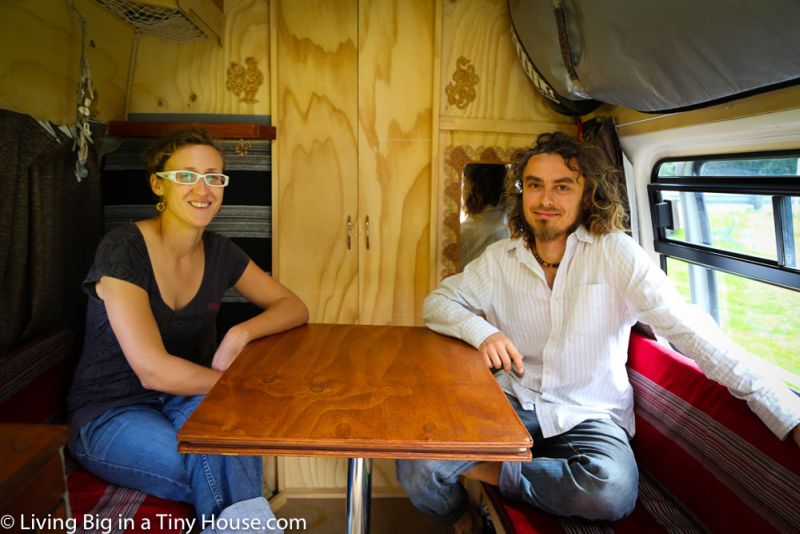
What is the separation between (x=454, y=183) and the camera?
2.92m

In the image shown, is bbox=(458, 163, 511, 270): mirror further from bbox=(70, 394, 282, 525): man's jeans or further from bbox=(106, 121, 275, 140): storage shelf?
bbox=(70, 394, 282, 525): man's jeans

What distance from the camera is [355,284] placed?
9.75 feet

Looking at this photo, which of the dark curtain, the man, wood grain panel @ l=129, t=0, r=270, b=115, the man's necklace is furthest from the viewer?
wood grain panel @ l=129, t=0, r=270, b=115

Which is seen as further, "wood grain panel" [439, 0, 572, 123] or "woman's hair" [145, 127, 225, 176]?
"wood grain panel" [439, 0, 572, 123]

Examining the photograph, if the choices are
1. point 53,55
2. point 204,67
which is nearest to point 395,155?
point 204,67

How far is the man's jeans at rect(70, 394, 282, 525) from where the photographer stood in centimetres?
163

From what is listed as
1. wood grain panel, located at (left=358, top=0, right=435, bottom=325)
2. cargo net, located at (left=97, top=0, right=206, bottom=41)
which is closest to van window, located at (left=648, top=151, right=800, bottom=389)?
wood grain panel, located at (left=358, top=0, right=435, bottom=325)

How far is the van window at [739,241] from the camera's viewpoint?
1755mm

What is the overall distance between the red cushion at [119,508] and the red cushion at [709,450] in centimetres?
159

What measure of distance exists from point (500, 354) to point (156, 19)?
81.3 inches

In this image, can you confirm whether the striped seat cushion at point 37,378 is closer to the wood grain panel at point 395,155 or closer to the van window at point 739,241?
the wood grain panel at point 395,155

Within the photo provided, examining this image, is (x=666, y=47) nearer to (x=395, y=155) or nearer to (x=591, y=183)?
(x=591, y=183)

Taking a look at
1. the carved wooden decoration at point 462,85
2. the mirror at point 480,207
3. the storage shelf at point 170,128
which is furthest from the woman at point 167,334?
the carved wooden decoration at point 462,85

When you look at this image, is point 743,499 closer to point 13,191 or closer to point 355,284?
point 355,284
